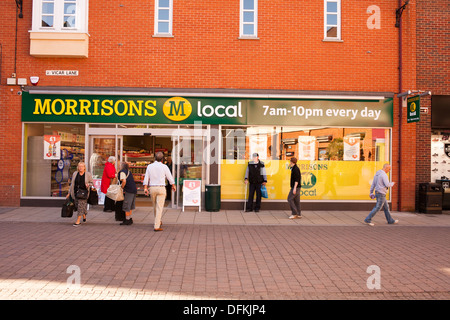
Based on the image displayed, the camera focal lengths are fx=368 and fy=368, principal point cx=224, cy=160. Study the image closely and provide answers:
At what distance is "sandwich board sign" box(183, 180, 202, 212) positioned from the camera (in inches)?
481

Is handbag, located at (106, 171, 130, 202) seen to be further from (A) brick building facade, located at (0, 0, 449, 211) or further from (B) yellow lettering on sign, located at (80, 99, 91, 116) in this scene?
(B) yellow lettering on sign, located at (80, 99, 91, 116)

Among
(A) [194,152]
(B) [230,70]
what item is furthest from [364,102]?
(A) [194,152]

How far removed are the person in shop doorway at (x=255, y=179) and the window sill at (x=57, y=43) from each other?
22.7 feet

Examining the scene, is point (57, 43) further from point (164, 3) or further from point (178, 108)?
point (178, 108)

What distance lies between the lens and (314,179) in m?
13.3

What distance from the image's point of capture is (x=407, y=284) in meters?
5.43

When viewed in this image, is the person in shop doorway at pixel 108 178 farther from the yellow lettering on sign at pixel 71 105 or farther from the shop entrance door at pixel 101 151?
the yellow lettering on sign at pixel 71 105

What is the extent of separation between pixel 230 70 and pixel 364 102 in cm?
496

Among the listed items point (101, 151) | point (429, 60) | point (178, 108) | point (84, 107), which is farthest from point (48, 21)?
point (429, 60)

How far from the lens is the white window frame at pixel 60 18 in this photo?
12.5 metres

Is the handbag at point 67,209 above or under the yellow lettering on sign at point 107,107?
under

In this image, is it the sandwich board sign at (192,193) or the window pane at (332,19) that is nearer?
the sandwich board sign at (192,193)

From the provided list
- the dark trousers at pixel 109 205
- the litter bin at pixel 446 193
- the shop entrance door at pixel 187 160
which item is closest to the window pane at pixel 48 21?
the shop entrance door at pixel 187 160

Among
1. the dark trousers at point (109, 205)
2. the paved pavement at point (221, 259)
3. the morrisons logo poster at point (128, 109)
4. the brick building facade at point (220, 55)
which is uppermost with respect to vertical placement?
the brick building facade at point (220, 55)
